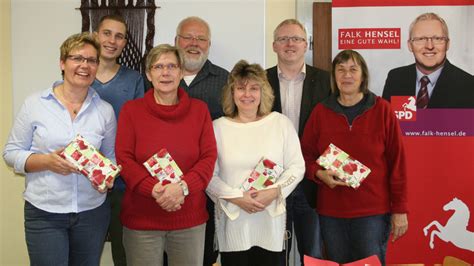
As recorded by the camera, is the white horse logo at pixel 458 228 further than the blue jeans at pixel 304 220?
Yes

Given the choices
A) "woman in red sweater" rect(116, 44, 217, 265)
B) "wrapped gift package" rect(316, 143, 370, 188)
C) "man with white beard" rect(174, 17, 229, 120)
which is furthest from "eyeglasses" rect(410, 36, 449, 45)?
"woman in red sweater" rect(116, 44, 217, 265)

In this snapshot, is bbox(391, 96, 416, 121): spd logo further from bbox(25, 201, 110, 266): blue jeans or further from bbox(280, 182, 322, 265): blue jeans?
bbox(25, 201, 110, 266): blue jeans

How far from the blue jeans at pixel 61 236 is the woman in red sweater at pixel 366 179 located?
1.20 metres

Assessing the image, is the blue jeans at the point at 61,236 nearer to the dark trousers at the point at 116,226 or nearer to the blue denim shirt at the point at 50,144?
the blue denim shirt at the point at 50,144

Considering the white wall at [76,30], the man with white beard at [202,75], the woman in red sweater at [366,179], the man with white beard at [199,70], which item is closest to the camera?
the woman in red sweater at [366,179]

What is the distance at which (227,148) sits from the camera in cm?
241

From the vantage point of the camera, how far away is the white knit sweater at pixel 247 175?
237 cm

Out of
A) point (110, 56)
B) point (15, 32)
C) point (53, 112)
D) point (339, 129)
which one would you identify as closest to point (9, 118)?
point (15, 32)

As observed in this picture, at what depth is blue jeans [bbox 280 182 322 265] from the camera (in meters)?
2.81

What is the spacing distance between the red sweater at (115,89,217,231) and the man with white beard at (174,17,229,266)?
49 cm

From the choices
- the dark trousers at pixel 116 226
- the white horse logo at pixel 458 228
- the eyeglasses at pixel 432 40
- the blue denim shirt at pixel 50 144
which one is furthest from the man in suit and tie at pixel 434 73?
the blue denim shirt at pixel 50 144

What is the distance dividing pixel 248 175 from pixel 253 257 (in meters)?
0.43

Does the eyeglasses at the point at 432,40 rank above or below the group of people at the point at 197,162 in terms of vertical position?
above

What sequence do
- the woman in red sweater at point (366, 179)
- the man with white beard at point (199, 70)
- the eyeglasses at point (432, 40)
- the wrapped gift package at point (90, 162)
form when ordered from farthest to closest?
1. the eyeglasses at point (432, 40)
2. the man with white beard at point (199, 70)
3. the woman in red sweater at point (366, 179)
4. the wrapped gift package at point (90, 162)
